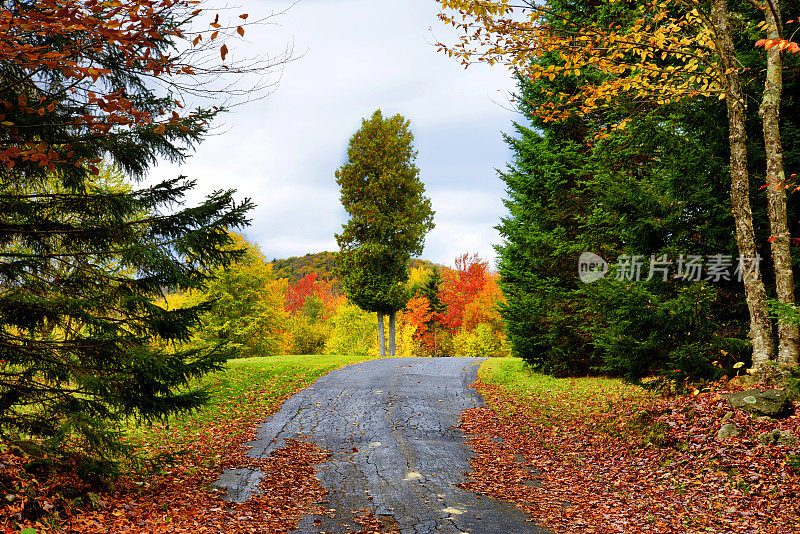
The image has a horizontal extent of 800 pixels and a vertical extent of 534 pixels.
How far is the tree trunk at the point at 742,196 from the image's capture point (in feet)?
26.3

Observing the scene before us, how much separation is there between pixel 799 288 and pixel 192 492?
10.8 metres

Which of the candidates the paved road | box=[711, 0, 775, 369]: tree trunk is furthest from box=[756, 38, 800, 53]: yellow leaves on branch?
the paved road

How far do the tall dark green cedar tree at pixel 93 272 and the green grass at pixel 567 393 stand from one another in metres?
8.48

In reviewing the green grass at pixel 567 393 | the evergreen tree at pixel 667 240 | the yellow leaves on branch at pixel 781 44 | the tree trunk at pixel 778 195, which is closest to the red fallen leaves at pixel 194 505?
the green grass at pixel 567 393

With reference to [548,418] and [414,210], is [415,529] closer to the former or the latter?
[548,418]

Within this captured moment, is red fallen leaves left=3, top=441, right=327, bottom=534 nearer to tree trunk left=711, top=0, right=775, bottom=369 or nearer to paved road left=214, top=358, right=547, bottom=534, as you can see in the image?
paved road left=214, top=358, right=547, bottom=534

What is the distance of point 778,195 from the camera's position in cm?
773

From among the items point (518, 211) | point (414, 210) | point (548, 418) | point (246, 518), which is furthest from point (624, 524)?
point (414, 210)

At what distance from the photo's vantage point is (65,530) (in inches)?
185

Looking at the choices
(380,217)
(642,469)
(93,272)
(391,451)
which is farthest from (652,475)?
(380,217)

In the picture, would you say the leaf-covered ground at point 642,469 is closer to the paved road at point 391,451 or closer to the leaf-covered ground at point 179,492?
the paved road at point 391,451

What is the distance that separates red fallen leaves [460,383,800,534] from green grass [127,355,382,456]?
17.1 ft

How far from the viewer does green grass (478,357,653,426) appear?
10.8 meters

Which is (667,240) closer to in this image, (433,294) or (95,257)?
(95,257)
